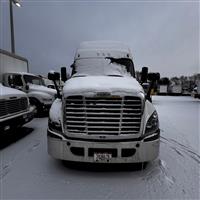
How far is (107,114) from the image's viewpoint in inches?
148

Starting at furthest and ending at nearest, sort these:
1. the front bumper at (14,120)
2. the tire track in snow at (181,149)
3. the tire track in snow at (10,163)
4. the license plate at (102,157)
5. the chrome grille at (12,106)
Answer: the chrome grille at (12,106)
the front bumper at (14,120)
the tire track in snow at (181,149)
the tire track in snow at (10,163)
the license plate at (102,157)

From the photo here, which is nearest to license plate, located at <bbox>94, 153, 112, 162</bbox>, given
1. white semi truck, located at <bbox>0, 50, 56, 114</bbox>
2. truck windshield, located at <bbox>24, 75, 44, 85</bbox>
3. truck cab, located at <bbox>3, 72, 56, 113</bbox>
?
white semi truck, located at <bbox>0, 50, 56, 114</bbox>

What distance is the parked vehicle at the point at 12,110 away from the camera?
5414 millimetres

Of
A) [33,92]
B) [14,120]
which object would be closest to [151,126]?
[14,120]

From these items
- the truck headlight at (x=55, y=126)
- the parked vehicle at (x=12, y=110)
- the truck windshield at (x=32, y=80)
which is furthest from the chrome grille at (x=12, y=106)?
the truck windshield at (x=32, y=80)

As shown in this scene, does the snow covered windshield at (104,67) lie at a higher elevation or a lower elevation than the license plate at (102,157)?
higher

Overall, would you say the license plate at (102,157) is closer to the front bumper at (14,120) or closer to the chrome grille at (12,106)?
the front bumper at (14,120)

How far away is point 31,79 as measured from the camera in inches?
428

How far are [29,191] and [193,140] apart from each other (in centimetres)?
445

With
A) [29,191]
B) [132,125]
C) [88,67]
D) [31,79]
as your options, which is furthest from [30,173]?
[31,79]

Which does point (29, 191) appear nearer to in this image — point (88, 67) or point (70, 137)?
point (70, 137)

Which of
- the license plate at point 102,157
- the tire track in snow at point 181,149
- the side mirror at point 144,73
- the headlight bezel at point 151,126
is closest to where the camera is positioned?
the license plate at point 102,157

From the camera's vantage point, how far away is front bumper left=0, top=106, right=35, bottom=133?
5338 mm

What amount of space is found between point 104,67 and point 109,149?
8.30ft
